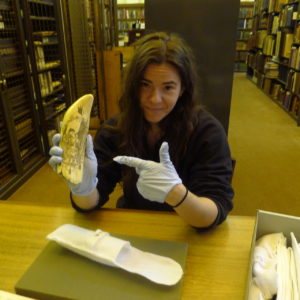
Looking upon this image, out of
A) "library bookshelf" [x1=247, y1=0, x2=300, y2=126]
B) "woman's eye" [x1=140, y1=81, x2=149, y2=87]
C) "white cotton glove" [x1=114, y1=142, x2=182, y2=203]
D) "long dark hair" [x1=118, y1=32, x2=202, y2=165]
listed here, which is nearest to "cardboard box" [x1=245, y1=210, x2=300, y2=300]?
"white cotton glove" [x1=114, y1=142, x2=182, y2=203]

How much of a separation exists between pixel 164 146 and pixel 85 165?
0.80ft

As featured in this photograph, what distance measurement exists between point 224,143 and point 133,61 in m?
0.42

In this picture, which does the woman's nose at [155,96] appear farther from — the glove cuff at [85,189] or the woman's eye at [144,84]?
the glove cuff at [85,189]

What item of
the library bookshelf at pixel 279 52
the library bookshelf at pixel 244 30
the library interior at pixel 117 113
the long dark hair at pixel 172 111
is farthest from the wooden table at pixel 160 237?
the library bookshelf at pixel 244 30

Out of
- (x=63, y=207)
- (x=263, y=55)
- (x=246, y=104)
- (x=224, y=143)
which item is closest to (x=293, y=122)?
(x=246, y=104)

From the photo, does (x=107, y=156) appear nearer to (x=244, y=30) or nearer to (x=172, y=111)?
(x=172, y=111)

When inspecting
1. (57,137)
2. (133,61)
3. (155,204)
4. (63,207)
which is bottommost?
(155,204)

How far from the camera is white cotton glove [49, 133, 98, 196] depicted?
752 millimetres

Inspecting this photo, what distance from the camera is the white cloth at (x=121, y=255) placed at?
616 millimetres

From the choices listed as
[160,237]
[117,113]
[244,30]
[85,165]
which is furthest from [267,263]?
[244,30]

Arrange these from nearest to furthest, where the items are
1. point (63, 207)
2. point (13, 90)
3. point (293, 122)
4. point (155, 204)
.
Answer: point (63, 207), point (155, 204), point (13, 90), point (293, 122)

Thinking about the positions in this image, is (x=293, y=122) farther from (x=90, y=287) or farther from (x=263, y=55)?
(x=90, y=287)

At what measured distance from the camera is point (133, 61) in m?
0.96

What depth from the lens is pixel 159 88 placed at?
3.07 ft
